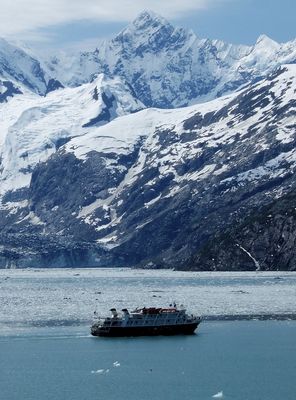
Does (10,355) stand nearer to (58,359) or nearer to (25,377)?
(58,359)

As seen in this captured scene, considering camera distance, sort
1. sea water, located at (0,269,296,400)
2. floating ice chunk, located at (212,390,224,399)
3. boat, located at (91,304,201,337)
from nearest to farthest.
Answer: floating ice chunk, located at (212,390,224,399), sea water, located at (0,269,296,400), boat, located at (91,304,201,337)

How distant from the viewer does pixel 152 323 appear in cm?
19850

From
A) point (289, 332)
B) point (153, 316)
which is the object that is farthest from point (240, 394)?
point (153, 316)

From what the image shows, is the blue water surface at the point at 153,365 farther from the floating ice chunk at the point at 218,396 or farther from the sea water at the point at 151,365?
the floating ice chunk at the point at 218,396

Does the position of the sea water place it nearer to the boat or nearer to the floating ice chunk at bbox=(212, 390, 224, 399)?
the floating ice chunk at bbox=(212, 390, 224, 399)

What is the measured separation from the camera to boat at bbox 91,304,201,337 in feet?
642

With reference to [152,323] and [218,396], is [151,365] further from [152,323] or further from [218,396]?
[152,323]

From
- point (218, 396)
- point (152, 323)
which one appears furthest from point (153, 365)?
point (152, 323)

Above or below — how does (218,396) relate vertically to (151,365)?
above

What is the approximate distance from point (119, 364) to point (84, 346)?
68.0 ft

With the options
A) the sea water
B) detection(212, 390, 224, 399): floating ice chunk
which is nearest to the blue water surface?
the sea water

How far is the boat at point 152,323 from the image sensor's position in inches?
7707

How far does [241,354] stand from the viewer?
16212cm

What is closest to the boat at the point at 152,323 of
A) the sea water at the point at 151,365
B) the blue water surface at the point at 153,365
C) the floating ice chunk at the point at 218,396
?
the sea water at the point at 151,365
